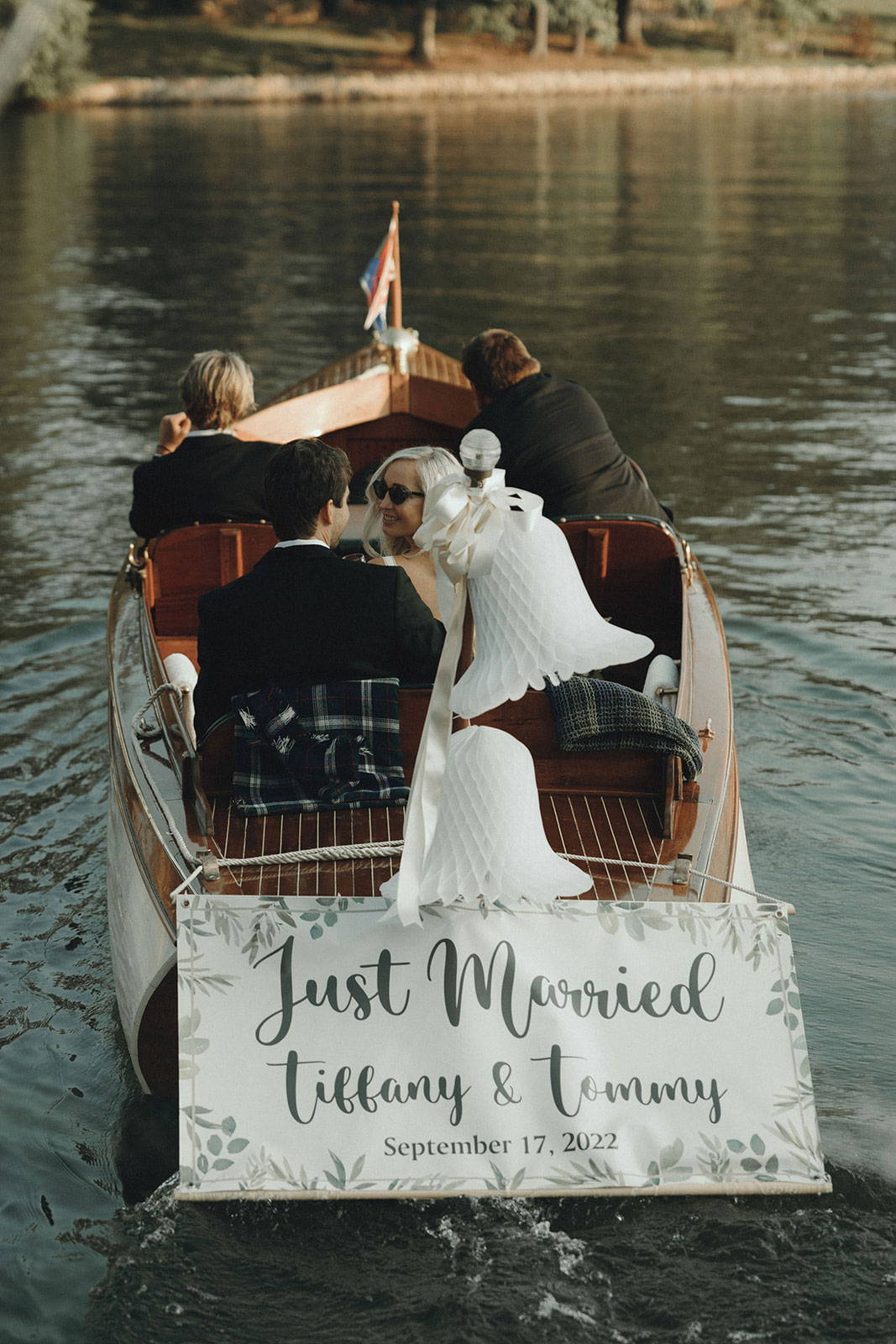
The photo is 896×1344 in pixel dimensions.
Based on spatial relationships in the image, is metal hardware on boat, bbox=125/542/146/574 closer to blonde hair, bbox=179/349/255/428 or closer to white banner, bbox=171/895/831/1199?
blonde hair, bbox=179/349/255/428

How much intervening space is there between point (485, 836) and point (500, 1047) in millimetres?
444

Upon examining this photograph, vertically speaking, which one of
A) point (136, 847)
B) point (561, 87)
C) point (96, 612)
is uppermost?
point (561, 87)

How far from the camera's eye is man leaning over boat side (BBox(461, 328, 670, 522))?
5488 mm

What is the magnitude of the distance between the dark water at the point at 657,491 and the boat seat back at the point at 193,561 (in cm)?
82

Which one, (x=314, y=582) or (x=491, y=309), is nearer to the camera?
(x=314, y=582)

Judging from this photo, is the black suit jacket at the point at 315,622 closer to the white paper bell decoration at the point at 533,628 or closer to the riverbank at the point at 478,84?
the white paper bell decoration at the point at 533,628

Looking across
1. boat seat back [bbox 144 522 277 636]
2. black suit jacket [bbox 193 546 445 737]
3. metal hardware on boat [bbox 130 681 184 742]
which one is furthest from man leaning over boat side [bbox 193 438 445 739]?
boat seat back [bbox 144 522 277 636]

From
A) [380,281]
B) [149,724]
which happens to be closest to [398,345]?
[380,281]

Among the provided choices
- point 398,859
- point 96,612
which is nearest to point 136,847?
point 398,859

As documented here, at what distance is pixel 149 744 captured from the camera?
3.79 meters

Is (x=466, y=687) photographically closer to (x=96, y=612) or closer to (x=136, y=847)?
(x=136, y=847)

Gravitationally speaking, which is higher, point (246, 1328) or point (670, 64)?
point (670, 64)

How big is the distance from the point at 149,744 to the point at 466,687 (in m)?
1.46

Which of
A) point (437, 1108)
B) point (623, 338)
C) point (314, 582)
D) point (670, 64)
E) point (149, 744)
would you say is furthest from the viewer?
point (670, 64)
